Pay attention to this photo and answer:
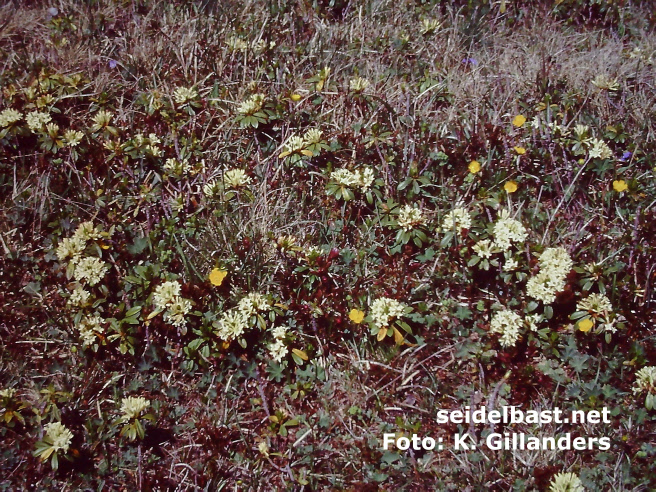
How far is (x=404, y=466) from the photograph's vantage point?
91.3 inches

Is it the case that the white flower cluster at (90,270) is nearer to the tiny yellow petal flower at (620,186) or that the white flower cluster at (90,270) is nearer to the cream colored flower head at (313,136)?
the cream colored flower head at (313,136)

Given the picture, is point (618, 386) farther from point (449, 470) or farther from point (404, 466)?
point (404, 466)

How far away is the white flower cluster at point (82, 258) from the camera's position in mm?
2711

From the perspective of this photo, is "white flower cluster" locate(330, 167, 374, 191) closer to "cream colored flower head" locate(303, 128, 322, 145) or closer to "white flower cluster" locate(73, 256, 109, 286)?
"cream colored flower head" locate(303, 128, 322, 145)

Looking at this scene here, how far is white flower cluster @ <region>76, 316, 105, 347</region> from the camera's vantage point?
8.42ft

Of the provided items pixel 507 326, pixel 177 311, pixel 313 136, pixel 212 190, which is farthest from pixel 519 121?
pixel 177 311

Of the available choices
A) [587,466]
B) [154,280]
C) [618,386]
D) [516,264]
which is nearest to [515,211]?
[516,264]

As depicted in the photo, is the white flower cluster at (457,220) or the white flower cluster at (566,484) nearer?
the white flower cluster at (566,484)

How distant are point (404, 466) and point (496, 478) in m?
0.38

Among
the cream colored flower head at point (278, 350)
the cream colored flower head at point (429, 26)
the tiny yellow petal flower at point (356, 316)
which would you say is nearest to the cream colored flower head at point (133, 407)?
the cream colored flower head at point (278, 350)

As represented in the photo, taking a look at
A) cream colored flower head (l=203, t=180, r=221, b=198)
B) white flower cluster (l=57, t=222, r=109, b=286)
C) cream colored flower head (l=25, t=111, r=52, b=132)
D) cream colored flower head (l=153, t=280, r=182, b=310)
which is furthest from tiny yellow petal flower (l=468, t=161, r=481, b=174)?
cream colored flower head (l=25, t=111, r=52, b=132)

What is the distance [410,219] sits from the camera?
113 inches

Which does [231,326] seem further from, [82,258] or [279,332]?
[82,258]

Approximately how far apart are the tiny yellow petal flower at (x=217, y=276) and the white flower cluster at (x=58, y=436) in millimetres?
891
